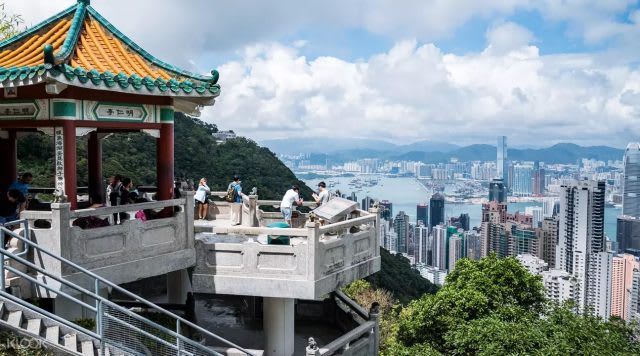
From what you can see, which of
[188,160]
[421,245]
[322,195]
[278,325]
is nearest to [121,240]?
[278,325]

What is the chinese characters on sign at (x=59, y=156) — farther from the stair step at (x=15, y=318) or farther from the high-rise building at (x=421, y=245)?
the high-rise building at (x=421, y=245)

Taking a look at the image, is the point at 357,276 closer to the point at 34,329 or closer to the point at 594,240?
the point at 34,329

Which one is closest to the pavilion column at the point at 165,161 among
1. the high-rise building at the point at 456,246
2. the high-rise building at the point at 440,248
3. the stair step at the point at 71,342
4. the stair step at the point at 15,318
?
the stair step at the point at 71,342

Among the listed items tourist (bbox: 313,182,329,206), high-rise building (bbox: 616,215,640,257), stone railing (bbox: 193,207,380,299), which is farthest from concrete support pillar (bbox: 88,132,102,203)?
high-rise building (bbox: 616,215,640,257)

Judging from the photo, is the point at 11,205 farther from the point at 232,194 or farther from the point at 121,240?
the point at 232,194

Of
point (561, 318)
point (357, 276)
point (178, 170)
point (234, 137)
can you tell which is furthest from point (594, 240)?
point (357, 276)

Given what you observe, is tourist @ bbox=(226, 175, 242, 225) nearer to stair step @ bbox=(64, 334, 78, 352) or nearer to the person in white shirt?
the person in white shirt

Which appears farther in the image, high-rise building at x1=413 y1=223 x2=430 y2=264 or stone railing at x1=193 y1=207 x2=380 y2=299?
high-rise building at x1=413 y1=223 x2=430 y2=264
